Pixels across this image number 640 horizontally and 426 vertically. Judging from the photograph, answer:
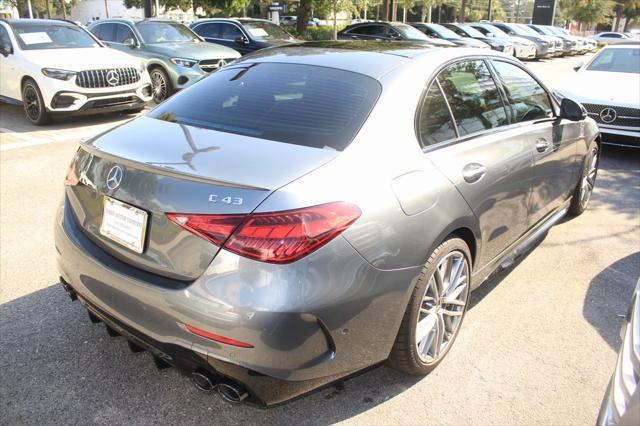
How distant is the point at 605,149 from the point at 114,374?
789 centimetres

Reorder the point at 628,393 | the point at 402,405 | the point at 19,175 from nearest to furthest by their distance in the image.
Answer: the point at 628,393 → the point at 402,405 → the point at 19,175

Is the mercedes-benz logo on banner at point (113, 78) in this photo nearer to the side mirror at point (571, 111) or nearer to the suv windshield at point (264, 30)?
the suv windshield at point (264, 30)

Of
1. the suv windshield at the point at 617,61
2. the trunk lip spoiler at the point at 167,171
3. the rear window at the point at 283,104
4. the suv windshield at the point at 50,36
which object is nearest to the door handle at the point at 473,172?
the rear window at the point at 283,104

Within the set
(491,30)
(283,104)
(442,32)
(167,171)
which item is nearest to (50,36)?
(283,104)

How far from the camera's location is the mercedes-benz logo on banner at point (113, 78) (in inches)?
340

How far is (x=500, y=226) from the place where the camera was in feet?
10.6

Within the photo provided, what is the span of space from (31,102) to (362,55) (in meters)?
7.39

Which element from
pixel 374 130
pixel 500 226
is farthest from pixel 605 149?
pixel 374 130

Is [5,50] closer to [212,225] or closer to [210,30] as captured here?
[210,30]

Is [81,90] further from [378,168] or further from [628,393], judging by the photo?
[628,393]

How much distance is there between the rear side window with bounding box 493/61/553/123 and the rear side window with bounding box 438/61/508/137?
7.2 inches

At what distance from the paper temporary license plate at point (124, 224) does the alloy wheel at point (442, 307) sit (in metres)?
1.30

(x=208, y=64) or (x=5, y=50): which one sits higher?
(x=5, y=50)

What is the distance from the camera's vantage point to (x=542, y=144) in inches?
146
